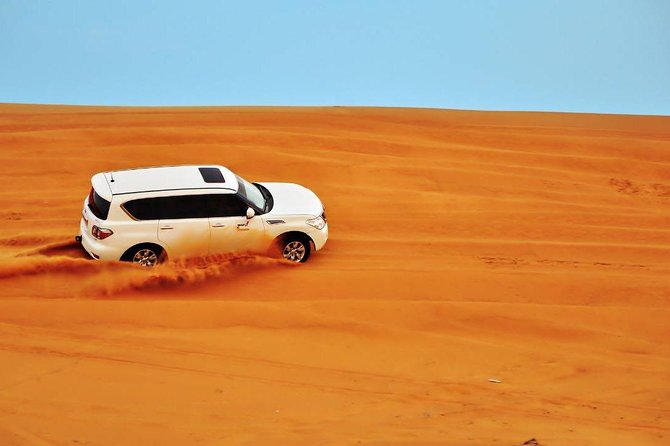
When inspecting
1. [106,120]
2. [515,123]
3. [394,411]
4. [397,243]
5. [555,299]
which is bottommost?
[394,411]

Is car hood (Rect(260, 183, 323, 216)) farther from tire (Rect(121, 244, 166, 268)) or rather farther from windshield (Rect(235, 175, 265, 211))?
tire (Rect(121, 244, 166, 268))

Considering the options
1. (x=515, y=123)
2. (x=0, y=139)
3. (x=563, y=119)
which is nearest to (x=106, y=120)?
(x=0, y=139)

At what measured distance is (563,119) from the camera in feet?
108

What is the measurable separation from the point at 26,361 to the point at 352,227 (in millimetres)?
7531

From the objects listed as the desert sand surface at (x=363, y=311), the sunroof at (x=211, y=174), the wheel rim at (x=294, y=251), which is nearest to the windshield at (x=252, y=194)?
the sunroof at (x=211, y=174)

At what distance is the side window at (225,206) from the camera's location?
14234 millimetres

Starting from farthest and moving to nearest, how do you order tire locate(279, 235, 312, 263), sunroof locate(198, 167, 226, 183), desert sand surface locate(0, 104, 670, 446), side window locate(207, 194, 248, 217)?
tire locate(279, 235, 312, 263) < sunroof locate(198, 167, 226, 183) < side window locate(207, 194, 248, 217) < desert sand surface locate(0, 104, 670, 446)

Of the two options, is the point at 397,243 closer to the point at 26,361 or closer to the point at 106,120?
the point at 26,361

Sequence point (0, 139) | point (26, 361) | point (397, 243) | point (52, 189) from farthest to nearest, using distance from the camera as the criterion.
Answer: point (0, 139) → point (52, 189) → point (397, 243) → point (26, 361)

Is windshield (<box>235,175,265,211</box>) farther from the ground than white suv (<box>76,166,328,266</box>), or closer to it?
farther from the ground

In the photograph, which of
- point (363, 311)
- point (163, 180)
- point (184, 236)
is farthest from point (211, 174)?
point (363, 311)

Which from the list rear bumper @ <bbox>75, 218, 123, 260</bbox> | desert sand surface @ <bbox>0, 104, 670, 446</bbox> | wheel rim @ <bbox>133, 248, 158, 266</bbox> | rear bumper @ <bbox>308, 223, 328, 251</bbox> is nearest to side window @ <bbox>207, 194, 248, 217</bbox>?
desert sand surface @ <bbox>0, 104, 670, 446</bbox>

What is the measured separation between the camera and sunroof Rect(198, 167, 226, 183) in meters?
14.4

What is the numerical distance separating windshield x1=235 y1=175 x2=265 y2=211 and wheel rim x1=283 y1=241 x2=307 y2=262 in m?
0.81
